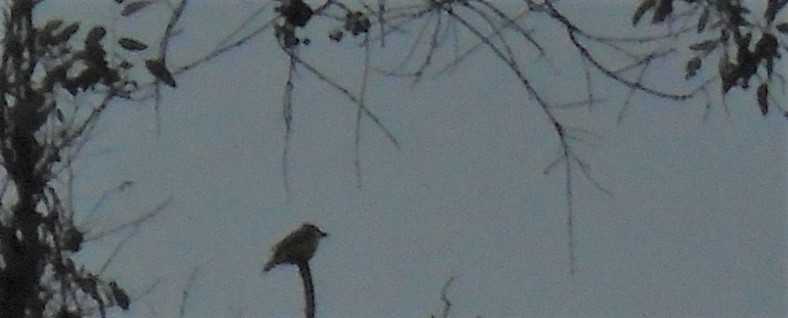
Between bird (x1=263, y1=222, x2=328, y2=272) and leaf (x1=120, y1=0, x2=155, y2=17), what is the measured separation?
0.30 metres

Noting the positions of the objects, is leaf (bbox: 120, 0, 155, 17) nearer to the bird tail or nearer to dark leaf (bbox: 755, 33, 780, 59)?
the bird tail

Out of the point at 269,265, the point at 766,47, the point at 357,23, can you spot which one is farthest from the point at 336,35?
the point at 766,47

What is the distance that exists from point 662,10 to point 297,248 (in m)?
0.42

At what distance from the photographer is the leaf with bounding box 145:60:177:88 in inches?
59.1

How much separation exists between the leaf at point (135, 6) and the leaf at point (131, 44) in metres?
0.03

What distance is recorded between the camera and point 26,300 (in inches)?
51.6

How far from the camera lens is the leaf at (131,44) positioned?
1549 millimetres

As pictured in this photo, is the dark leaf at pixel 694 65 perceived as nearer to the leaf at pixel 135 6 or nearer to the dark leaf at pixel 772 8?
the dark leaf at pixel 772 8

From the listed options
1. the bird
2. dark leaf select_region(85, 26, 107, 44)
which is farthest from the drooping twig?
dark leaf select_region(85, 26, 107, 44)

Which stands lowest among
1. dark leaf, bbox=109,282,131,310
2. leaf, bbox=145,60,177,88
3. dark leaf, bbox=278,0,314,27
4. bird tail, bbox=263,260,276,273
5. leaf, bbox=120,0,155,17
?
dark leaf, bbox=109,282,131,310

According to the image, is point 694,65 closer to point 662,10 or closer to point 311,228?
point 662,10

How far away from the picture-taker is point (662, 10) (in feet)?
4.98

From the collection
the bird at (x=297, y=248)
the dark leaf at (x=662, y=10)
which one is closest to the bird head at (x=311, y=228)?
the bird at (x=297, y=248)

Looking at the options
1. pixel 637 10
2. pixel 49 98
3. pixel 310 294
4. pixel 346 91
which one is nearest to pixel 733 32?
pixel 637 10
